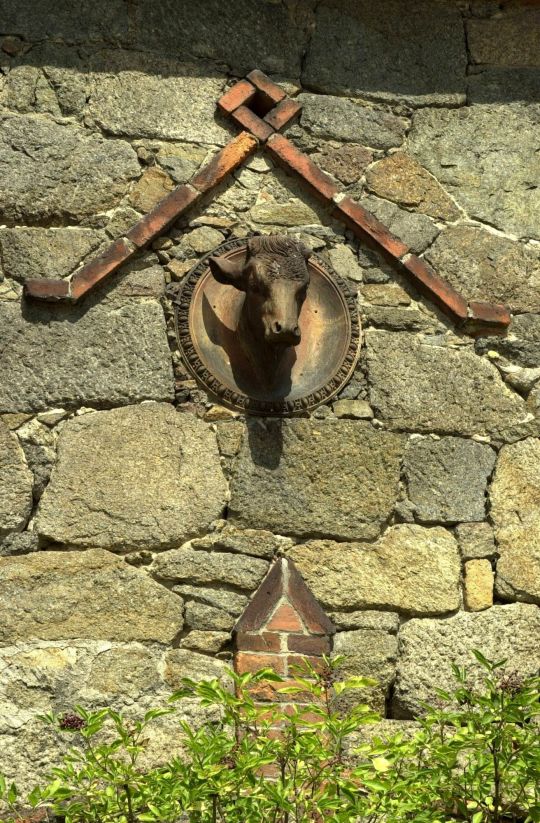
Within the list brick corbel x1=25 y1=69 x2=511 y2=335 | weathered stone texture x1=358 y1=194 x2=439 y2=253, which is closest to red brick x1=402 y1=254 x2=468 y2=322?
brick corbel x1=25 y1=69 x2=511 y2=335

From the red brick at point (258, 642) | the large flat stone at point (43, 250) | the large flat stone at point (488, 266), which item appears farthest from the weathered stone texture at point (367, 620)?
the large flat stone at point (43, 250)

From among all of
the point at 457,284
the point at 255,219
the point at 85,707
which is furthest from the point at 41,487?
the point at 457,284

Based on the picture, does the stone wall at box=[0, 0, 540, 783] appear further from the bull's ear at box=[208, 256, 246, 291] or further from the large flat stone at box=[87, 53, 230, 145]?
the bull's ear at box=[208, 256, 246, 291]

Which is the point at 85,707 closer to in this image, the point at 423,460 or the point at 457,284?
the point at 423,460

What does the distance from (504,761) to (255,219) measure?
2.77 metres

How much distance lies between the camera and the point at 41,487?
5.98 meters

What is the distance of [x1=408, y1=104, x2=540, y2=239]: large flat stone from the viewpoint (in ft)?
22.6

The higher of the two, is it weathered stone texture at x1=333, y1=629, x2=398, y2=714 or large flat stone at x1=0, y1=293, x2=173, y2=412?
large flat stone at x1=0, y1=293, x2=173, y2=412

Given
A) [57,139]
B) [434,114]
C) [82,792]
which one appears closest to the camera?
[82,792]

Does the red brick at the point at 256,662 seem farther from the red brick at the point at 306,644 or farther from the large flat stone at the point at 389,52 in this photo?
the large flat stone at the point at 389,52

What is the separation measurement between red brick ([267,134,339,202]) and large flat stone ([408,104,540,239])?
0.48m

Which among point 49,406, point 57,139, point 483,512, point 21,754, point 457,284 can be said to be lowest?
point 21,754

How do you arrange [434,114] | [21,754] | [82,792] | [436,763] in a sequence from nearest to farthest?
[82,792] < [436,763] < [21,754] < [434,114]

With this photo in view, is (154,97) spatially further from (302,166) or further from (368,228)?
(368,228)
